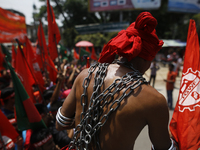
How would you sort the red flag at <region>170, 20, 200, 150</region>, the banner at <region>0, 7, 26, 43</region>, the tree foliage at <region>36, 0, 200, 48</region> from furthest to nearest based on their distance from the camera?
1. the tree foliage at <region>36, 0, 200, 48</region>
2. the banner at <region>0, 7, 26, 43</region>
3. the red flag at <region>170, 20, 200, 150</region>

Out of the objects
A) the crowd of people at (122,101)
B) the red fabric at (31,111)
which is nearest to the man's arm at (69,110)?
the crowd of people at (122,101)

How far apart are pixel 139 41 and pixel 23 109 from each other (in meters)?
1.65

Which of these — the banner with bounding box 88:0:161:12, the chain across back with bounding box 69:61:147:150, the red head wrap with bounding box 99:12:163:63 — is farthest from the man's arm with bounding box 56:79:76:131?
the banner with bounding box 88:0:161:12

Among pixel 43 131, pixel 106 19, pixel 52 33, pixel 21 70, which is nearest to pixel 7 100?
pixel 21 70

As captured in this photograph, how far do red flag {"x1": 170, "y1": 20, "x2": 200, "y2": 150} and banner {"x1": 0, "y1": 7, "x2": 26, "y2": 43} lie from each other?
3658mm

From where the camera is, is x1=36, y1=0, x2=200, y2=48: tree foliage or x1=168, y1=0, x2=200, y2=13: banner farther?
x1=168, y1=0, x2=200, y2=13: banner

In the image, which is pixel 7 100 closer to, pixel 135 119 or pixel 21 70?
pixel 21 70

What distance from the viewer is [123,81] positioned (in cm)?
103

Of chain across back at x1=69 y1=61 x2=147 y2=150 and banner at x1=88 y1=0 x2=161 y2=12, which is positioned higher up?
banner at x1=88 y1=0 x2=161 y2=12

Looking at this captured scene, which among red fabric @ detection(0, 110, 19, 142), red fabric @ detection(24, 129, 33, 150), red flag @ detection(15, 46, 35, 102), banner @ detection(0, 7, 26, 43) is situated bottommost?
red fabric @ detection(24, 129, 33, 150)

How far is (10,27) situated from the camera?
3.71 m

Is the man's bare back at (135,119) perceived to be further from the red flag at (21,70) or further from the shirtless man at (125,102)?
the red flag at (21,70)

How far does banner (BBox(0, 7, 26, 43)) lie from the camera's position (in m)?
3.47

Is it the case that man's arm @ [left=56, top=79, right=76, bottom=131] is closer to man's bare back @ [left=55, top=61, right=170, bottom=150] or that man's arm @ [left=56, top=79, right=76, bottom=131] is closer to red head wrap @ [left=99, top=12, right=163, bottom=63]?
man's bare back @ [left=55, top=61, right=170, bottom=150]
